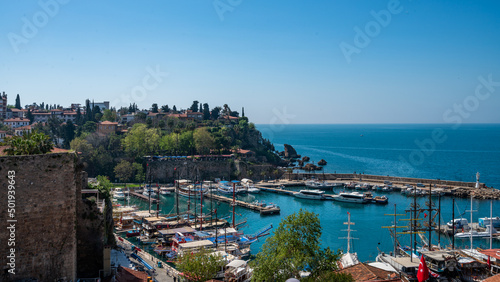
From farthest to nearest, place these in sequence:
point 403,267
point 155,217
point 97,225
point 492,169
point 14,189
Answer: point 492,169
point 155,217
point 403,267
point 97,225
point 14,189

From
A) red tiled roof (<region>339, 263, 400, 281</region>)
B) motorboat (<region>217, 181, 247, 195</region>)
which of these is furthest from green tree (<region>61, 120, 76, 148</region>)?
red tiled roof (<region>339, 263, 400, 281</region>)

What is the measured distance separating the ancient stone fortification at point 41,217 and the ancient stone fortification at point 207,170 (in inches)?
2150

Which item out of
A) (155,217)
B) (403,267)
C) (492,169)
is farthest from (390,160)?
(403,267)

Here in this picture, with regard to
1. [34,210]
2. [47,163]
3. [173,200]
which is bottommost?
[173,200]

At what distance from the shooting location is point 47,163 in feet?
48.4

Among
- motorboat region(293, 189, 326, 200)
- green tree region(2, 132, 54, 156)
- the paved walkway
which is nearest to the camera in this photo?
green tree region(2, 132, 54, 156)

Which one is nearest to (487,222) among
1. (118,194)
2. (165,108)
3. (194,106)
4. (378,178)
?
(378,178)

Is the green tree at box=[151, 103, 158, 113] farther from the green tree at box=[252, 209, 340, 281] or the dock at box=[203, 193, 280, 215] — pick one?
the green tree at box=[252, 209, 340, 281]

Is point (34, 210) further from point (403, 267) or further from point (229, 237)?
point (229, 237)

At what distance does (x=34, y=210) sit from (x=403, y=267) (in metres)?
19.3

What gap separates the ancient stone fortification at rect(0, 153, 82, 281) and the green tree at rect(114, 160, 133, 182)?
5399cm

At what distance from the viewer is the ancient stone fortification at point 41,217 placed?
1393 centimetres

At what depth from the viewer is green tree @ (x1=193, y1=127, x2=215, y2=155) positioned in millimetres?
77688

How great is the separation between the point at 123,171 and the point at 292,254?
55.0m
